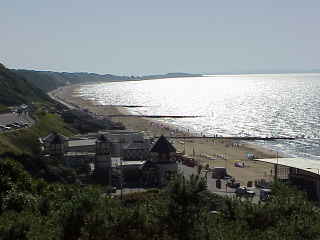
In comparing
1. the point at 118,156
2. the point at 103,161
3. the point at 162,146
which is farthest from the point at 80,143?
the point at 162,146

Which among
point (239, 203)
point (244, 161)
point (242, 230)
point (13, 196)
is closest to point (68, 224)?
point (242, 230)

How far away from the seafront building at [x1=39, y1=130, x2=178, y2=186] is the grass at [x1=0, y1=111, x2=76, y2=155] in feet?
4.08

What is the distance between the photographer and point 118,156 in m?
53.8

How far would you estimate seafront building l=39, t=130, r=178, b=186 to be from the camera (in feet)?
147

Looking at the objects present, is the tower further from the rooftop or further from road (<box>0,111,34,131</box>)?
road (<box>0,111,34,131</box>)

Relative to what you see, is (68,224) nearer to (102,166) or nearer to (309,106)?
(102,166)

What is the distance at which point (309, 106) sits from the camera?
144 meters

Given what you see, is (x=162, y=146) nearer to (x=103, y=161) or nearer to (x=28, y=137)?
(x=103, y=161)

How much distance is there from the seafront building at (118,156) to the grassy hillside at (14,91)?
44518mm

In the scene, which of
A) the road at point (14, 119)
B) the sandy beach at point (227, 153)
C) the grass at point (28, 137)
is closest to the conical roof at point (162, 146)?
the sandy beach at point (227, 153)

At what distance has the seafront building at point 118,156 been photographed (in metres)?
44.8

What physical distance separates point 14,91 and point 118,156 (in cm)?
6746

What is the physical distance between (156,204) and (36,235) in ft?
14.9

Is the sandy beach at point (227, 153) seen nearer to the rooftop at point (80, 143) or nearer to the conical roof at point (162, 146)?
the conical roof at point (162, 146)
